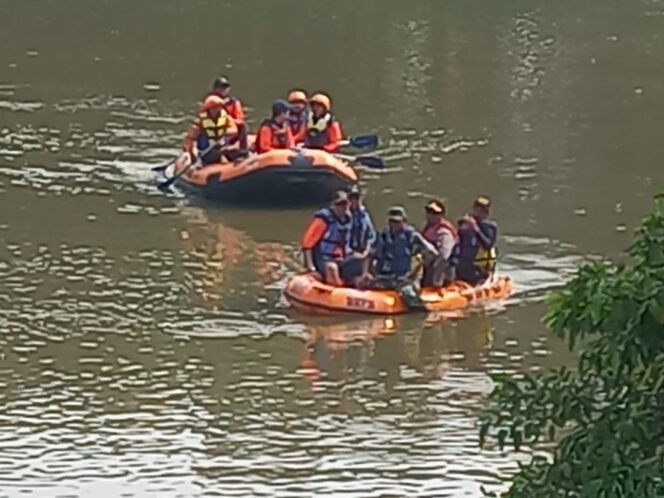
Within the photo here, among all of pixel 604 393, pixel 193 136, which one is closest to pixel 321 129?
pixel 193 136

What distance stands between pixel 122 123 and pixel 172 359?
1036 centimetres

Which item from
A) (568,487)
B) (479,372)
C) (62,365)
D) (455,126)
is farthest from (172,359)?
(455,126)

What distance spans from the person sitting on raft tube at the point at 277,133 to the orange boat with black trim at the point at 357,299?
4.17 metres

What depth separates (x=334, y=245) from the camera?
46.6 ft

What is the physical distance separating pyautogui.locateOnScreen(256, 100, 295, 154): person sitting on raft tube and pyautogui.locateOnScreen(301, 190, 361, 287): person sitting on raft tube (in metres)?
3.90

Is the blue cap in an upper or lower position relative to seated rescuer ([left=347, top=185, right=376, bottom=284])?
upper

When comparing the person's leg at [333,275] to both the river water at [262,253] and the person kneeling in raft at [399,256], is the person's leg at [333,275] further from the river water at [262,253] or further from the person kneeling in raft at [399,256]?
the river water at [262,253]

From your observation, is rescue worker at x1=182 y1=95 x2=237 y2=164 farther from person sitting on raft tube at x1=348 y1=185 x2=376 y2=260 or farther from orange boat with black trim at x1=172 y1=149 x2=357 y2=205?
person sitting on raft tube at x1=348 y1=185 x2=376 y2=260

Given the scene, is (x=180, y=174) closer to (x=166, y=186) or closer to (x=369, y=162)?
(x=166, y=186)

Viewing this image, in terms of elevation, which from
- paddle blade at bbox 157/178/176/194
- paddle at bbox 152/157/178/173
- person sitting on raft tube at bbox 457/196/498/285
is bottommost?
person sitting on raft tube at bbox 457/196/498/285

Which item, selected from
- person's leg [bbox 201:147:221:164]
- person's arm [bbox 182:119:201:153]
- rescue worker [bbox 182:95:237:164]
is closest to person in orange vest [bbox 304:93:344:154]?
rescue worker [bbox 182:95:237:164]

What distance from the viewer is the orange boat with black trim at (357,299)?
13750 mm

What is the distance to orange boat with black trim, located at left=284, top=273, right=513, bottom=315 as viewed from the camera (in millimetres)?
13750

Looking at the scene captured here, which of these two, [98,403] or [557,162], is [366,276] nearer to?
[98,403]
